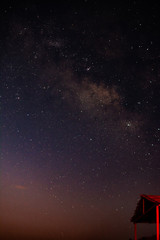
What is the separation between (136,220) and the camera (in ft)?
52.3

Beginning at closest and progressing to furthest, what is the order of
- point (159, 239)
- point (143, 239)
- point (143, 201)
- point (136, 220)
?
point (159, 239) → point (143, 201) → point (136, 220) → point (143, 239)

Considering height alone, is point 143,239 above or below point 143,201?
below

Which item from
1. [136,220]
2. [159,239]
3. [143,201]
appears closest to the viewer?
[159,239]

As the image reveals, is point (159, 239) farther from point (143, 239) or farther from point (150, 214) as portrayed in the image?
point (143, 239)

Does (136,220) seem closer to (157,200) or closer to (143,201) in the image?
(143,201)

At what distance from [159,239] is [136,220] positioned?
5.25 m

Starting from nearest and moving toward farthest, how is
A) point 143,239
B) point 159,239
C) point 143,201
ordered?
point 159,239
point 143,201
point 143,239

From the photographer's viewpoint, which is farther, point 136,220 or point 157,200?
point 136,220

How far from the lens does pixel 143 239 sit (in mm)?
21953

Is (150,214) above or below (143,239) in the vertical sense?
above

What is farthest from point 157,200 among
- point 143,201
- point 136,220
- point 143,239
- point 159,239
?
A: point 143,239

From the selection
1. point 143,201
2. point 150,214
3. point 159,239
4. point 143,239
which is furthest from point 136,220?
point 143,239

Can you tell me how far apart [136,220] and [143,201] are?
2.78 meters

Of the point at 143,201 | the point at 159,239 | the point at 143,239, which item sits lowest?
the point at 143,239
